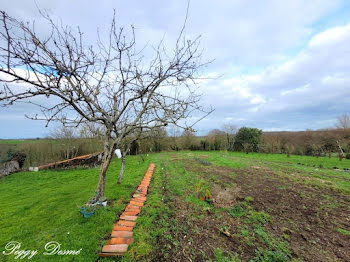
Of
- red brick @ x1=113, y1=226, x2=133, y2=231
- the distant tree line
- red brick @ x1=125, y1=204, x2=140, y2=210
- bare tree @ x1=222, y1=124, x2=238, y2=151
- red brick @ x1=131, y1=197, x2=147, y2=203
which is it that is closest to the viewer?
red brick @ x1=113, y1=226, x2=133, y2=231

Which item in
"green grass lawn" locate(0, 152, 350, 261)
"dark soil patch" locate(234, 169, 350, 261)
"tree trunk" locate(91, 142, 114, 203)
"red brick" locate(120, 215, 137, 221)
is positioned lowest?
"dark soil patch" locate(234, 169, 350, 261)

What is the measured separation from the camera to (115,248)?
6.67ft

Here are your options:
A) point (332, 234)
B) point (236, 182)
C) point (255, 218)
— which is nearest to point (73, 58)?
point (255, 218)

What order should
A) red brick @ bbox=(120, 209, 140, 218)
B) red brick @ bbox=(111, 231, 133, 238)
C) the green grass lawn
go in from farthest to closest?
1. red brick @ bbox=(120, 209, 140, 218)
2. red brick @ bbox=(111, 231, 133, 238)
3. the green grass lawn

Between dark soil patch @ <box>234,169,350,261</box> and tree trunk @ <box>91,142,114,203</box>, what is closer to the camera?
dark soil patch @ <box>234,169,350,261</box>

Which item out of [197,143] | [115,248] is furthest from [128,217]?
[197,143]

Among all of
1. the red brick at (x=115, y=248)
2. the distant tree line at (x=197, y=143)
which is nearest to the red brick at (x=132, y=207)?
the red brick at (x=115, y=248)

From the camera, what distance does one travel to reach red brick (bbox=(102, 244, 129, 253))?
1982 millimetres

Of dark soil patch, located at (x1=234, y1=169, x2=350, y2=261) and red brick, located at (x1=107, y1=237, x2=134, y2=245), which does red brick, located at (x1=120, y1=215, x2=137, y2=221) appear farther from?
dark soil patch, located at (x1=234, y1=169, x2=350, y2=261)

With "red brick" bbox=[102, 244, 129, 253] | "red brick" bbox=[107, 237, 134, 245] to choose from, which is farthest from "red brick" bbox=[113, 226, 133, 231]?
"red brick" bbox=[102, 244, 129, 253]

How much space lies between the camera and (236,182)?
571cm

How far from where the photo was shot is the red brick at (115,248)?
1.98m

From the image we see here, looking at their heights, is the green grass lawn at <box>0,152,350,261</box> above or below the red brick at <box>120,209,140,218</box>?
below

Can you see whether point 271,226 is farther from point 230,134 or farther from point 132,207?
point 230,134
